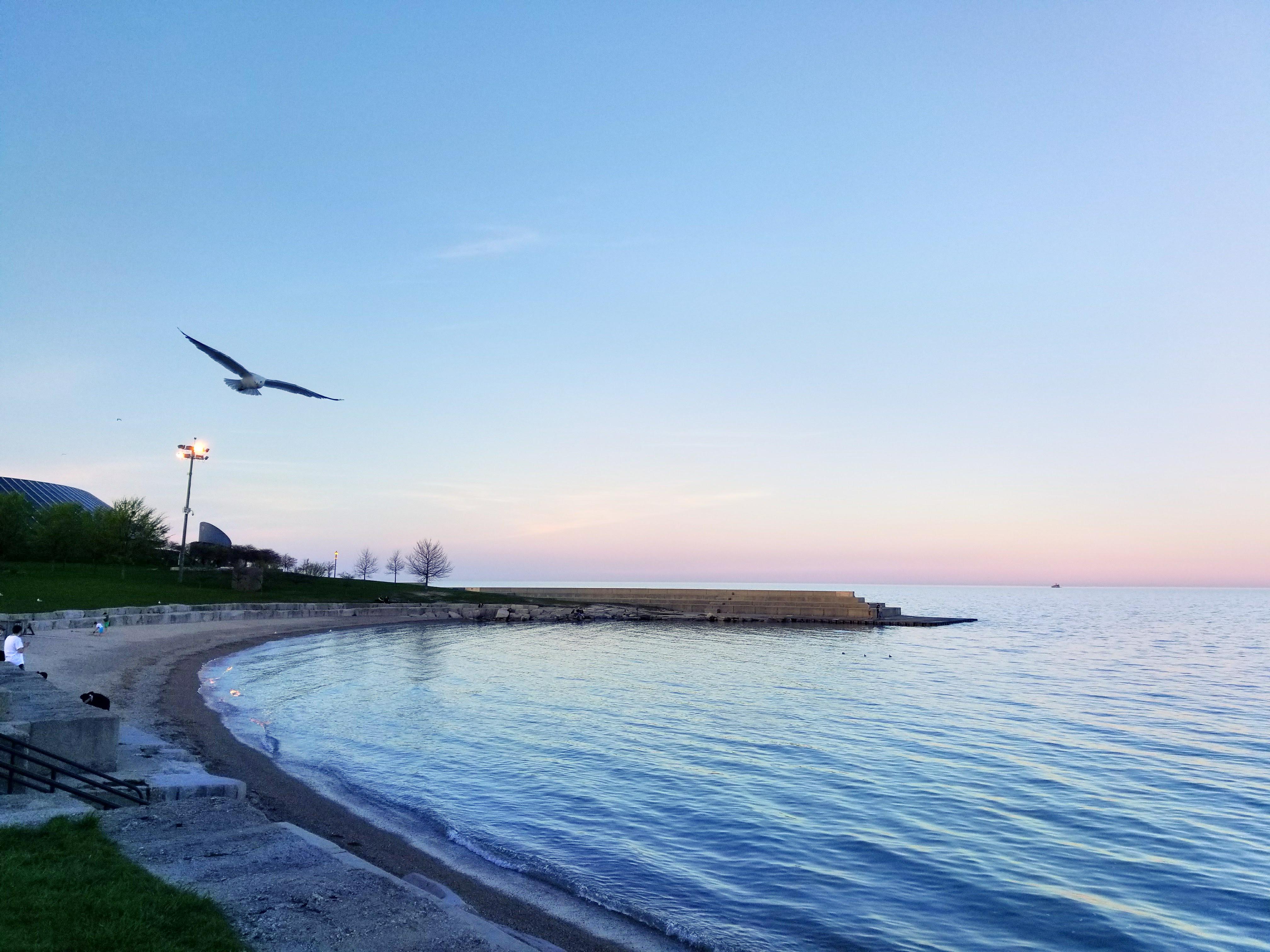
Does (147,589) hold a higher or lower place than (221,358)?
lower

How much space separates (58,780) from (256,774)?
7.20 m

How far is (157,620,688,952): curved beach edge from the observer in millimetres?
11977

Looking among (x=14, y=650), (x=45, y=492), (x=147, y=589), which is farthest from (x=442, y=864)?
(x=45, y=492)

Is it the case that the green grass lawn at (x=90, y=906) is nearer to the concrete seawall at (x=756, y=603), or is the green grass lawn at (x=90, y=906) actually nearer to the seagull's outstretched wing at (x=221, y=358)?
the seagull's outstretched wing at (x=221, y=358)

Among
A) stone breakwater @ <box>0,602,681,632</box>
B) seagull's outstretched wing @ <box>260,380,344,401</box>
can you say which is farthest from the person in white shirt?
stone breakwater @ <box>0,602,681,632</box>

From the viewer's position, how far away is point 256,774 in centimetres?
1966

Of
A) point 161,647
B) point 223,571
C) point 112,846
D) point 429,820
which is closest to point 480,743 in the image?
point 429,820

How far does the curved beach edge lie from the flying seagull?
9557mm

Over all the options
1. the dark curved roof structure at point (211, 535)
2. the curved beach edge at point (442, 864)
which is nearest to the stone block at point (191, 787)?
the curved beach edge at point (442, 864)

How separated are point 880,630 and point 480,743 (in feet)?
251

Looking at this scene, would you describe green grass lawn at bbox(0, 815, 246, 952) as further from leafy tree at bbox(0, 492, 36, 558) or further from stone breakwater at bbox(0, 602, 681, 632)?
leafy tree at bbox(0, 492, 36, 558)

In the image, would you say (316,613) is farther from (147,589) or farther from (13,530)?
(13,530)

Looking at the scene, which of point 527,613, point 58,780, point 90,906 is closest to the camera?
point 90,906

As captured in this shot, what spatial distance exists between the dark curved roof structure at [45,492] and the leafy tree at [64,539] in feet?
209
